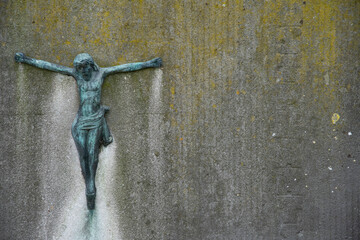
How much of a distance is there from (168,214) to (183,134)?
0.76 meters

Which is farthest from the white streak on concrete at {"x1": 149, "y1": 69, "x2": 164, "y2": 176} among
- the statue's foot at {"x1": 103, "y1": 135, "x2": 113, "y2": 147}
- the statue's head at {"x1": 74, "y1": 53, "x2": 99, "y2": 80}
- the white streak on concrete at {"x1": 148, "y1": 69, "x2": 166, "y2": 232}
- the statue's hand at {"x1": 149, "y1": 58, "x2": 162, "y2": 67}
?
the statue's head at {"x1": 74, "y1": 53, "x2": 99, "y2": 80}

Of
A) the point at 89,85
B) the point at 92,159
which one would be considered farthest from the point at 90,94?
the point at 92,159

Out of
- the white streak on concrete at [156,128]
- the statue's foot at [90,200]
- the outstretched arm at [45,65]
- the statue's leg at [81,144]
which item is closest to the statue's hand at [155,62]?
the white streak on concrete at [156,128]

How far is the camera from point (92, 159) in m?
2.92

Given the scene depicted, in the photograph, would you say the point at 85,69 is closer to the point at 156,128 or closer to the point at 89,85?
the point at 89,85

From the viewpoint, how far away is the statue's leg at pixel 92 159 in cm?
289

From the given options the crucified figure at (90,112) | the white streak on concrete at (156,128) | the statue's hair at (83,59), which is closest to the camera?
the statue's hair at (83,59)

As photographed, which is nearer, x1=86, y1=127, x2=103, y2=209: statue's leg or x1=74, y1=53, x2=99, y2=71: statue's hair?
x1=74, y1=53, x2=99, y2=71: statue's hair

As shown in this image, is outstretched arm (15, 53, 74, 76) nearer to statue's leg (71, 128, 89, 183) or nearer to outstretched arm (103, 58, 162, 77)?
outstretched arm (103, 58, 162, 77)

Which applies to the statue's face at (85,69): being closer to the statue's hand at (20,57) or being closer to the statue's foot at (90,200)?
the statue's hand at (20,57)

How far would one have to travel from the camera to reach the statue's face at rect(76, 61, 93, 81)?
9.09ft

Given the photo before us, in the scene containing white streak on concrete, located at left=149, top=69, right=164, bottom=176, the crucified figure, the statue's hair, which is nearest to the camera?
the statue's hair

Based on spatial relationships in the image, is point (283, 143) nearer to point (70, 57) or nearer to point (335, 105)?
point (335, 105)

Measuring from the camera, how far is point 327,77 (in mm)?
2996
